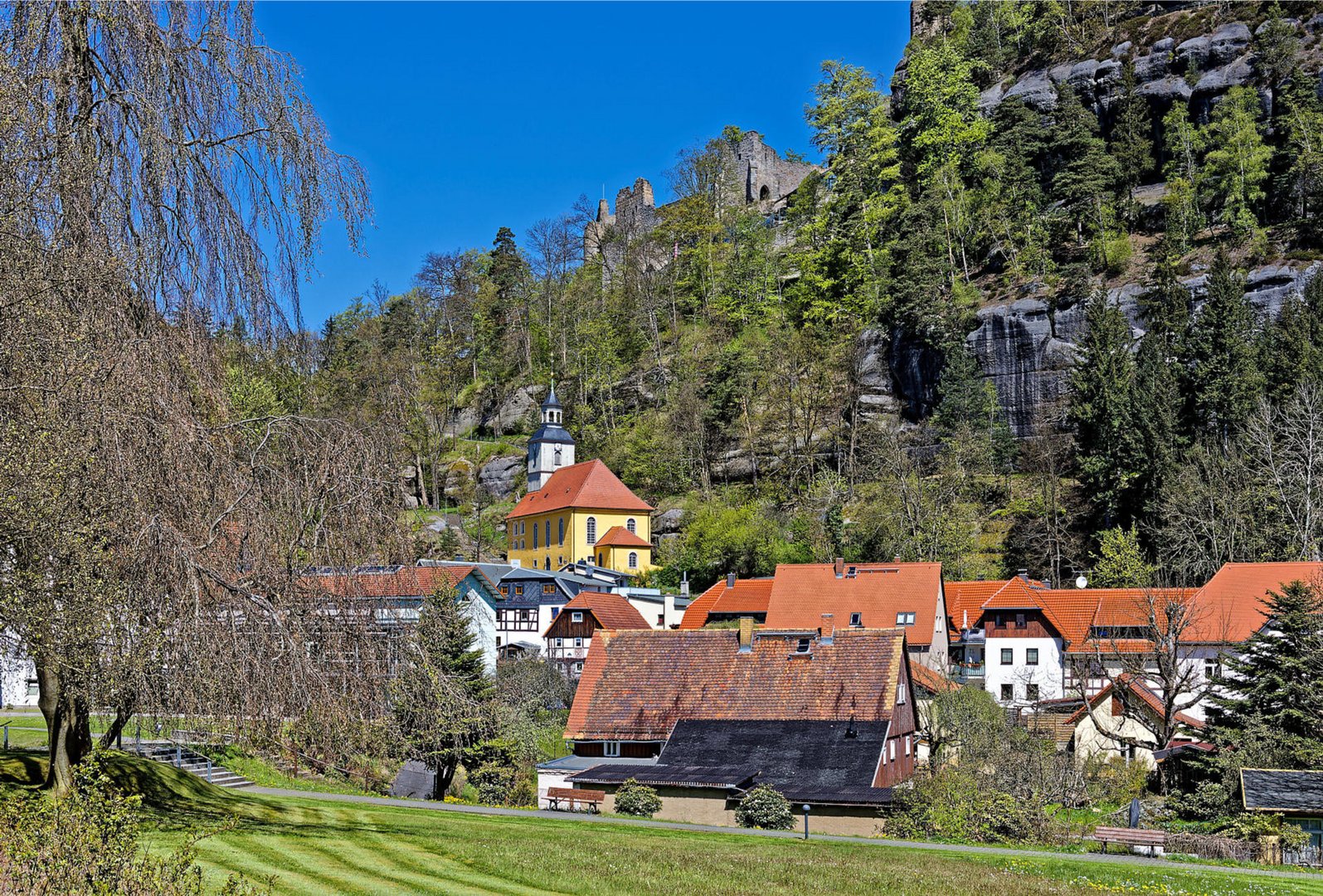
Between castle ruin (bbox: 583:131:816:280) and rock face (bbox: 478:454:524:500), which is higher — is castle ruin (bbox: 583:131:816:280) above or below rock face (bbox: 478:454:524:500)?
above

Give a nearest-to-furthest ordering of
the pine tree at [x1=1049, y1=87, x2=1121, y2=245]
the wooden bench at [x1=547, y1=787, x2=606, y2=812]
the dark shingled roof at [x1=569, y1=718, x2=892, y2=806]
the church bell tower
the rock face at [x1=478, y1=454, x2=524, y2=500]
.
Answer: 1. the dark shingled roof at [x1=569, y1=718, x2=892, y2=806]
2. the wooden bench at [x1=547, y1=787, x2=606, y2=812]
3. the pine tree at [x1=1049, y1=87, x2=1121, y2=245]
4. the church bell tower
5. the rock face at [x1=478, y1=454, x2=524, y2=500]

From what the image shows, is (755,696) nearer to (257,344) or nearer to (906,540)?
(906,540)

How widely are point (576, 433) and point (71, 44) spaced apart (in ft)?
248

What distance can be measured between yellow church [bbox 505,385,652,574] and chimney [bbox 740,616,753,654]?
33694mm

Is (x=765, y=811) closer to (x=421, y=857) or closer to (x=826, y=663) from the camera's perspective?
(x=826, y=663)

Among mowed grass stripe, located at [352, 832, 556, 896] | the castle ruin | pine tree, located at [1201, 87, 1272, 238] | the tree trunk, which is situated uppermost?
the castle ruin

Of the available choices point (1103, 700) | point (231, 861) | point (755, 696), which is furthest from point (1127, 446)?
point (231, 861)

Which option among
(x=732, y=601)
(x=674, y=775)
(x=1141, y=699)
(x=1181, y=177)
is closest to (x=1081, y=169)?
(x=1181, y=177)

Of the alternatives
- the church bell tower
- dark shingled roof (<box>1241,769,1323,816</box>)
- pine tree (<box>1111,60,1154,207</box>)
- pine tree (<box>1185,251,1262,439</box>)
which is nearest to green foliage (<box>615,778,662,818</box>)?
dark shingled roof (<box>1241,769,1323,816</box>)

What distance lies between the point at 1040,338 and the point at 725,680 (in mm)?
32001

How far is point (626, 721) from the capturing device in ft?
111

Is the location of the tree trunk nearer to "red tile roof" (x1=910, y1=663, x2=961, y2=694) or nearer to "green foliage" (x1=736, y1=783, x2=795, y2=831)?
"green foliage" (x1=736, y1=783, x2=795, y2=831)

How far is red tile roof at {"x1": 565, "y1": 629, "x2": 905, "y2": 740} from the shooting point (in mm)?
32062

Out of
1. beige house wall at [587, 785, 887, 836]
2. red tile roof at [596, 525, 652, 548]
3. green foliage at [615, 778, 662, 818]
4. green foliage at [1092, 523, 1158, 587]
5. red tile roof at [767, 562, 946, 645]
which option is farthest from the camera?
red tile roof at [596, 525, 652, 548]
